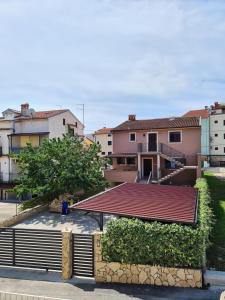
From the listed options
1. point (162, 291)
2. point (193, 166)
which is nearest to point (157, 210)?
point (162, 291)

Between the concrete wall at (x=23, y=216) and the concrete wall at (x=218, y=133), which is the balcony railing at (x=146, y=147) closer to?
the concrete wall at (x=23, y=216)

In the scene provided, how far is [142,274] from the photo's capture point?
11141 millimetres

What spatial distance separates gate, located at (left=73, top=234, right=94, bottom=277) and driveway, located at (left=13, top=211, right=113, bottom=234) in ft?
26.6

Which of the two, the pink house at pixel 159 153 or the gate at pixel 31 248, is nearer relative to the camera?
the gate at pixel 31 248

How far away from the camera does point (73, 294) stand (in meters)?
10.5

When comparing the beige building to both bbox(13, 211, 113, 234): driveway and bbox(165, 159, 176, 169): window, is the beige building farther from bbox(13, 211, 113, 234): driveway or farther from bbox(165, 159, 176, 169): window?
bbox(13, 211, 113, 234): driveway

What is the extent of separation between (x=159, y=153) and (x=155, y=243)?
77.5 ft

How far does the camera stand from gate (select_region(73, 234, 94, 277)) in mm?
11693

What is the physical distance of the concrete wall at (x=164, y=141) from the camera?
34.2 m

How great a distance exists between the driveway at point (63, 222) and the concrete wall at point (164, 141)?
14.6 m

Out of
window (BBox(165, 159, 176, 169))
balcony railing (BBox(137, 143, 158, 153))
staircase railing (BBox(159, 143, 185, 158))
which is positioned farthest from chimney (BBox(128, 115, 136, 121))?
A: window (BBox(165, 159, 176, 169))

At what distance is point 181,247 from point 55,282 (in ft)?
16.0

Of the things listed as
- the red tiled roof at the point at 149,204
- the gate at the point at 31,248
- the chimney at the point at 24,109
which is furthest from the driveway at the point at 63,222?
the chimney at the point at 24,109

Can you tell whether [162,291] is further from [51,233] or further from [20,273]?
[20,273]
